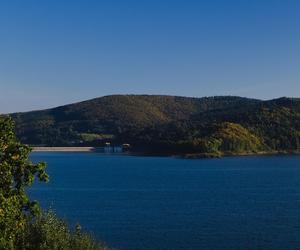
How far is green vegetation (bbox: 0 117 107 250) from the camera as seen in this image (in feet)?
87.9

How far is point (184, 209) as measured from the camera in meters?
89.4

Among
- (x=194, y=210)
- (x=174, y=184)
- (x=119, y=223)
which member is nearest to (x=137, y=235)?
(x=119, y=223)

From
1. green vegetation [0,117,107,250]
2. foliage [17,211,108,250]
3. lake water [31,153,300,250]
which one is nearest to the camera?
green vegetation [0,117,107,250]

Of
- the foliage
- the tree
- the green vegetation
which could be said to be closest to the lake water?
the foliage

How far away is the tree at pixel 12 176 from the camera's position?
1055 inches

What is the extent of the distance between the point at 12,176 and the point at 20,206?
1562 millimetres

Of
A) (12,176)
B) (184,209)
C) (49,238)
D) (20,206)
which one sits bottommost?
(184,209)

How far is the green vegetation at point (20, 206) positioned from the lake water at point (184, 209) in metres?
26.9

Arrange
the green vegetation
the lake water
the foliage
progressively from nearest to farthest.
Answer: the green vegetation
the foliage
the lake water

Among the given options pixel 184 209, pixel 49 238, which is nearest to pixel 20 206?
pixel 49 238

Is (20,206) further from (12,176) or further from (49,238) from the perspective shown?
(49,238)

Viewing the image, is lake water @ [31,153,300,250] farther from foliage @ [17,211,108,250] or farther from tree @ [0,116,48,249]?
tree @ [0,116,48,249]

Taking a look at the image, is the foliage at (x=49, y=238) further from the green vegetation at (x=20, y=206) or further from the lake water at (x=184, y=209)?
the lake water at (x=184, y=209)

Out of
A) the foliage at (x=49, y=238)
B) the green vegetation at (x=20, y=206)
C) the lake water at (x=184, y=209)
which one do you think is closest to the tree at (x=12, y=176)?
the green vegetation at (x=20, y=206)
